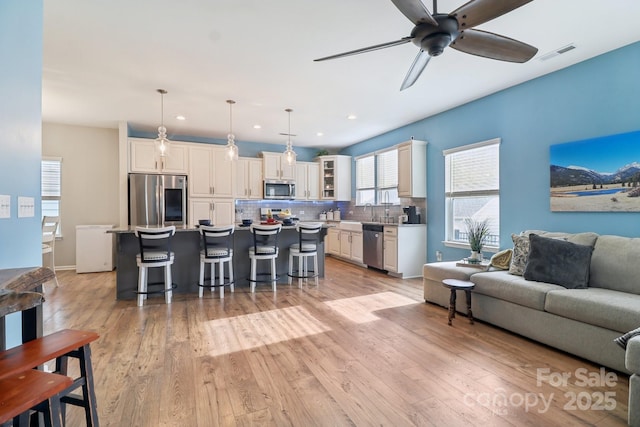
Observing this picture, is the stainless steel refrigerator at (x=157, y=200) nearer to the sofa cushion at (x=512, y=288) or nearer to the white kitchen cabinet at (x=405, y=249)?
the white kitchen cabinet at (x=405, y=249)

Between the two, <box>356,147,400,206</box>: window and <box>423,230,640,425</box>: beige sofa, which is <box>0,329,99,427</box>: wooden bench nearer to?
<box>423,230,640,425</box>: beige sofa

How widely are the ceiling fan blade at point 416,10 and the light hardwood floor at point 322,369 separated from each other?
7.94 feet

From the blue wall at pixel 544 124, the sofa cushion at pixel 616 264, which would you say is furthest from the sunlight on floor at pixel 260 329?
the blue wall at pixel 544 124

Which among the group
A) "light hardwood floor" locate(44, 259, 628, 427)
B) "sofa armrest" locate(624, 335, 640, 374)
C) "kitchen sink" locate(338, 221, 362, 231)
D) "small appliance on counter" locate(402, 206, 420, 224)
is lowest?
"light hardwood floor" locate(44, 259, 628, 427)

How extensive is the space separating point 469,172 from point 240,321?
3.91 m

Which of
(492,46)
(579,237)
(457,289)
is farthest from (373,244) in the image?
(492,46)

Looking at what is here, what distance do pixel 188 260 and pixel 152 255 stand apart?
71cm

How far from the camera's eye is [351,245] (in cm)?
662

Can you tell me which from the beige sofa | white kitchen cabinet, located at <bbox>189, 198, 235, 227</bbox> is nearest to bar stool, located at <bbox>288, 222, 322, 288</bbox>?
the beige sofa

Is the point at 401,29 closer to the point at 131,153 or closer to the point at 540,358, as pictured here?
the point at 540,358

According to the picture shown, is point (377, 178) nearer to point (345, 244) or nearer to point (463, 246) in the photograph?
point (345, 244)

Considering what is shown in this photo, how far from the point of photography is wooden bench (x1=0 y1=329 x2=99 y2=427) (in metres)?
1.09

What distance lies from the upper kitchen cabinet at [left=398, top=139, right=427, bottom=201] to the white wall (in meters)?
5.69

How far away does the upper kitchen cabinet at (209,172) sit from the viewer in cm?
632
